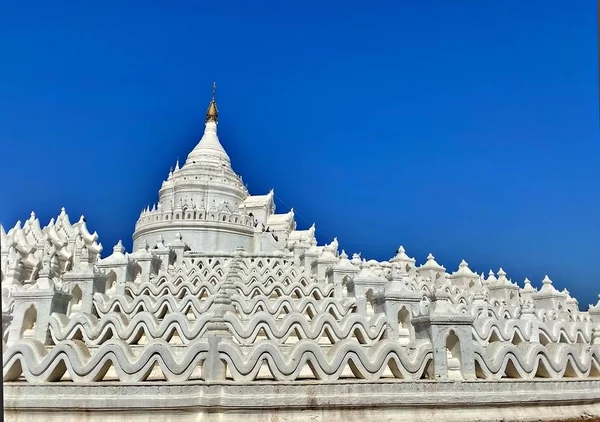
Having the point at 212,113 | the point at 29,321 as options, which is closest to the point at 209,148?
the point at 212,113

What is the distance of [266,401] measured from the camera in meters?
6.22

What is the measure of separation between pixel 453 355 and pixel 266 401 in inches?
119

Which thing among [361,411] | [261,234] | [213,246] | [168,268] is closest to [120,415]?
[361,411]

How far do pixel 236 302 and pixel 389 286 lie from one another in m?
3.64

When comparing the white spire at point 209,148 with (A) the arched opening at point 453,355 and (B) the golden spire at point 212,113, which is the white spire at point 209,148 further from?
(A) the arched opening at point 453,355

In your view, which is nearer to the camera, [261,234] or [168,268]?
[168,268]

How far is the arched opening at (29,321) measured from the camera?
8.84m

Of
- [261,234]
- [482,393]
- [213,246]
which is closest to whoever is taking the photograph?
[482,393]

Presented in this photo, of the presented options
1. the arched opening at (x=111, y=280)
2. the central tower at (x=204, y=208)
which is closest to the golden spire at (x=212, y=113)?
the central tower at (x=204, y=208)

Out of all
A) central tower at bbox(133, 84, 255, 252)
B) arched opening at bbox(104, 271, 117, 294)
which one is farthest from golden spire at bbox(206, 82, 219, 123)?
arched opening at bbox(104, 271, 117, 294)

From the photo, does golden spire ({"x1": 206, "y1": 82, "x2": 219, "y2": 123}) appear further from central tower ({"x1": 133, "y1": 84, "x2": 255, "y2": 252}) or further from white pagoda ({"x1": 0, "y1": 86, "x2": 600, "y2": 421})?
white pagoda ({"x1": 0, "y1": 86, "x2": 600, "y2": 421})

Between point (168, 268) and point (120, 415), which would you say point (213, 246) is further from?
point (120, 415)

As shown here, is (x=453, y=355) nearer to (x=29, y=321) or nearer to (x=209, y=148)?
(x=29, y=321)

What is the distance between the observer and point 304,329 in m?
8.73
